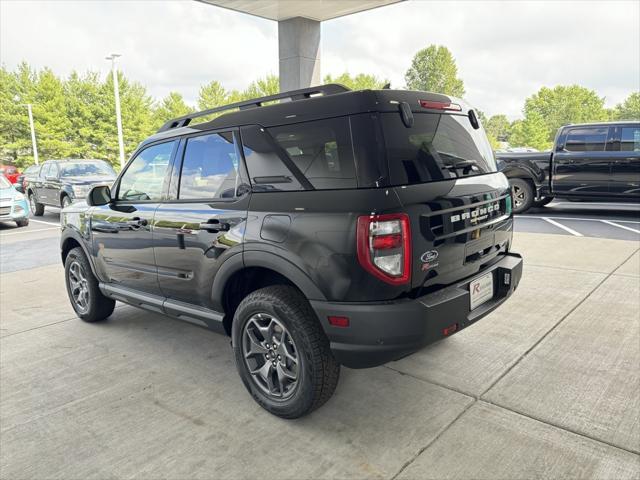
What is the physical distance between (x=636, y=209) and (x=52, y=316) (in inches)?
485

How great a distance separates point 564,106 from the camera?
228ft

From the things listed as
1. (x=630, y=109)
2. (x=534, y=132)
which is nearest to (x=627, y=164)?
(x=534, y=132)

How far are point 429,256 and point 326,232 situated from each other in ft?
1.82

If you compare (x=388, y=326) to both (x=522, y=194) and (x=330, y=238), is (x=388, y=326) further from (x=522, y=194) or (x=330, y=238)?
(x=522, y=194)

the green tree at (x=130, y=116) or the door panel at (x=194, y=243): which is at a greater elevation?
the green tree at (x=130, y=116)

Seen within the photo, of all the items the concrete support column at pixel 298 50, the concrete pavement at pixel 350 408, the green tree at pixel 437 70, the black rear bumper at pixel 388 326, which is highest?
the green tree at pixel 437 70

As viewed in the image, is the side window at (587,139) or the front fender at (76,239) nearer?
the front fender at (76,239)

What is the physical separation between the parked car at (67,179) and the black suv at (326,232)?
391 inches

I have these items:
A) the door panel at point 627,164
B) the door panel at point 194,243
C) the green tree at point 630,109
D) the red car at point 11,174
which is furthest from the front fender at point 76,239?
the green tree at point 630,109

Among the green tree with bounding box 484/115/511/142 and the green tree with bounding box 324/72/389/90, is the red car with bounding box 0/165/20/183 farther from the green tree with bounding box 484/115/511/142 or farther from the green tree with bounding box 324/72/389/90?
the green tree with bounding box 484/115/511/142

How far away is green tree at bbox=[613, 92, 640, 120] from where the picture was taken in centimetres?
7425

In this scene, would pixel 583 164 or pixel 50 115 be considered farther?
pixel 50 115

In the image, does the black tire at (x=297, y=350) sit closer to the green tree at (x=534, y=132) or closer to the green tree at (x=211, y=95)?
the green tree at (x=211, y=95)

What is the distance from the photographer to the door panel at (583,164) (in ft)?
32.4
